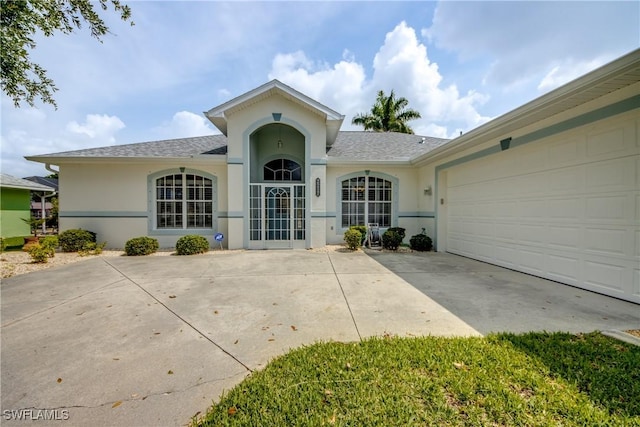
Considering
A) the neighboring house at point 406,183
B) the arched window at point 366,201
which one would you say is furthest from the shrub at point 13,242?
the arched window at point 366,201

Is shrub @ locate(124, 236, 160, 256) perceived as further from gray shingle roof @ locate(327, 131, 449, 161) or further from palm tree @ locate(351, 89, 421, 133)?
palm tree @ locate(351, 89, 421, 133)

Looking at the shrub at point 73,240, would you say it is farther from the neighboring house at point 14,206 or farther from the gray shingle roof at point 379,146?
the gray shingle roof at point 379,146

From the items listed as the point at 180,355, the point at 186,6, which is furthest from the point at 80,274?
the point at 186,6

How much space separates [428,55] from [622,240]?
24.6ft

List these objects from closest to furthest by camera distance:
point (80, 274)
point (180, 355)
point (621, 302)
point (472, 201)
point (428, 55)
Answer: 1. point (180, 355)
2. point (621, 302)
3. point (80, 274)
4. point (472, 201)
5. point (428, 55)

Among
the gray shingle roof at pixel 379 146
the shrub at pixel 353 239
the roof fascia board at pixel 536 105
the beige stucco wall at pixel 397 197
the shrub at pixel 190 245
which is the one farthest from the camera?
the gray shingle roof at pixel 379 146

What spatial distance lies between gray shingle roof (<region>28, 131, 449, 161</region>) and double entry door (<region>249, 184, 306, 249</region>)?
7.82 ft

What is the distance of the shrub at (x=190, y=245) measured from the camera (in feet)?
27.9

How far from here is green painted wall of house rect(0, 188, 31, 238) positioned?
11750mm

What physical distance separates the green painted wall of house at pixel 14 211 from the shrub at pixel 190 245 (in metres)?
10.3

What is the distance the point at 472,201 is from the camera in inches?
305

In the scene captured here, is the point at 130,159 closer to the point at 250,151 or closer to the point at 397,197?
the point at 250,151

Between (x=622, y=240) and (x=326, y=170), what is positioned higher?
(x=326, y=170)

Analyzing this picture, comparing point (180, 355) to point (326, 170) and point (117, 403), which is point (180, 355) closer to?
point (117, 403)
